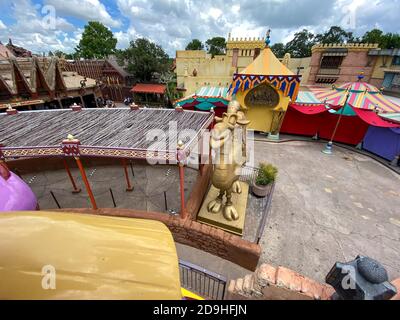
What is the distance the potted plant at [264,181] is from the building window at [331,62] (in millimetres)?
22743

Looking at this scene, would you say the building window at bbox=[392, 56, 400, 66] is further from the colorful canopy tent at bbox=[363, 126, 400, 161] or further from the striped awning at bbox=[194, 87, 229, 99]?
the striped awning at bbox=[194, 87, 229, 99]

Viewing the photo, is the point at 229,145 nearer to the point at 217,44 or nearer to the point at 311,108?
the point at 311,108

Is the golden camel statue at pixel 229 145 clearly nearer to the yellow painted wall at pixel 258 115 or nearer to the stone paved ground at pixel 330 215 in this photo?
the stone paved ground at pixel 330 215

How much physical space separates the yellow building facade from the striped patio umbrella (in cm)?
926

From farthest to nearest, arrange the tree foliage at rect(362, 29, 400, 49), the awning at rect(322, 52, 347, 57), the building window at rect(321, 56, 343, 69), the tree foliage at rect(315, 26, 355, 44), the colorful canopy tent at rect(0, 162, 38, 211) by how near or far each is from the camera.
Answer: the tree foliage at rect(315, 26, 355, 44)
the tree foliage at rect(362, 29, 400, 49)
the building window at rect(321, 56, 343, 69)
the awning at rect(322, 52, 347, 57)
the colorful canopy tent at rect(0, 162, 38, 211)

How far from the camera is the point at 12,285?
1196mm

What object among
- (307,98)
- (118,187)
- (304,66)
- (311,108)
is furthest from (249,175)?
(304,66)

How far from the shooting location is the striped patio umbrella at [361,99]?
10420 mm

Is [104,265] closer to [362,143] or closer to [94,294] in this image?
[94,294]

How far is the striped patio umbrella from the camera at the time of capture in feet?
34.2

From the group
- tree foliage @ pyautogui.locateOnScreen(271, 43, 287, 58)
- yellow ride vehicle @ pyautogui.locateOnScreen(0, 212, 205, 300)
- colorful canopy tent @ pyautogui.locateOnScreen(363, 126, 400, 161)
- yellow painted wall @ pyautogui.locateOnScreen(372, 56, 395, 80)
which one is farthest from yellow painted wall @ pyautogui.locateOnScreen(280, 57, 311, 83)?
yellow ride vehicle @ pyautogui.locateOnScreen(0, 212, 205, 300)

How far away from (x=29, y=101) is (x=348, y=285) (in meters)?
18.4

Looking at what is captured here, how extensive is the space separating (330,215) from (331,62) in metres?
23.5

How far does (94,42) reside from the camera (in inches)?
1614
